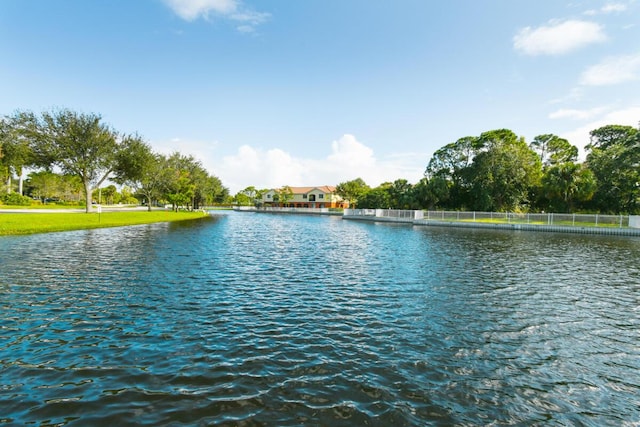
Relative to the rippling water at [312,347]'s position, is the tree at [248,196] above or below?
above

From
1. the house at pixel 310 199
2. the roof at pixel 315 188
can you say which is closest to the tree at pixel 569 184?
the house at pixel 310 199

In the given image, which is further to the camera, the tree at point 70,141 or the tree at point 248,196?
the tree at point 248,196

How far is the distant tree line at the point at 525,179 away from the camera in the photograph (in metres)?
Result: 45.2

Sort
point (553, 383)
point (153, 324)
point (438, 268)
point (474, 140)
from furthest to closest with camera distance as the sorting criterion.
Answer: point (474, 140) < point (438, 268) < point (153, 324) < point (553, 383)

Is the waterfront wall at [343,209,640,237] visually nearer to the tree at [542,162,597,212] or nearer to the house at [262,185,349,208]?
the tree at [542,162,597,212]

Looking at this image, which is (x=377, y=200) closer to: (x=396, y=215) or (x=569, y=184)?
(x=396, y=215)

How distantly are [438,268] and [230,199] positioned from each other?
449 ft

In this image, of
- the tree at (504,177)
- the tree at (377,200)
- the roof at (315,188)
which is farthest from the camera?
the roof at (315,188)

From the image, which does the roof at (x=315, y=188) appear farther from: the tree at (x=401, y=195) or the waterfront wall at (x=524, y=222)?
the waterfront wall at (x=524, y=222)

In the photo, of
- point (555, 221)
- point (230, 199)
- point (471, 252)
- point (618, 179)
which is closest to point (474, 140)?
point (618, 179)

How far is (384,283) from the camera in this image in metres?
12.7

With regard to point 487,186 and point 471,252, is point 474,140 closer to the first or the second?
point 487,186

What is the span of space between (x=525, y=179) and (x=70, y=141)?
6916 centimetres

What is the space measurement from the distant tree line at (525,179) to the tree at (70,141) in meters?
51.3
